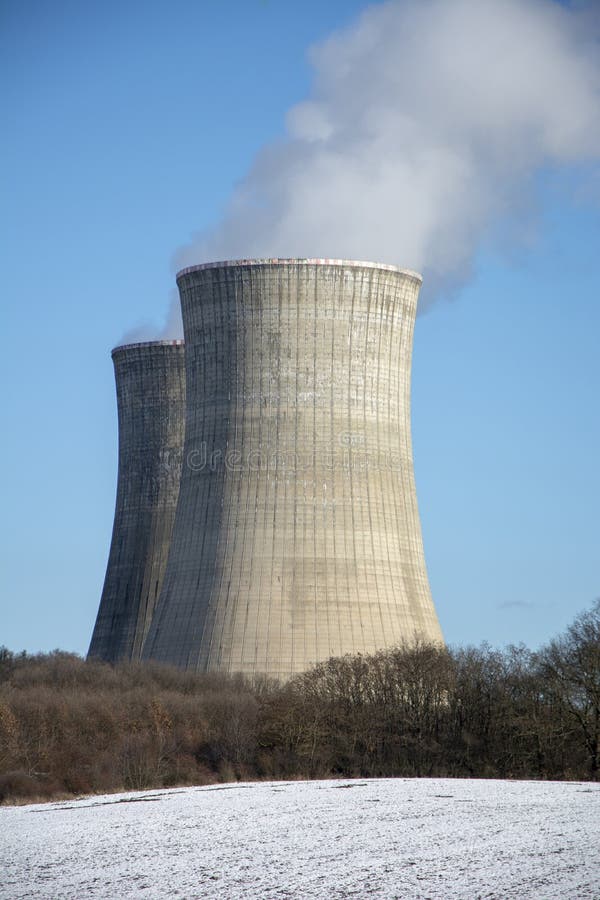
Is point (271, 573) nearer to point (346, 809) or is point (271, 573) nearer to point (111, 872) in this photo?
point (346, 809)

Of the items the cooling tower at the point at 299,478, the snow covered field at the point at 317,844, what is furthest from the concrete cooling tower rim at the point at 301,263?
the snow covered field at the point at 317,844

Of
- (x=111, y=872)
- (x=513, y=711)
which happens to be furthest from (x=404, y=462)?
(x=111, y=872)

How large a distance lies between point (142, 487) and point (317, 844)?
77.6 feet

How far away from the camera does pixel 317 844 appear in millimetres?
15469

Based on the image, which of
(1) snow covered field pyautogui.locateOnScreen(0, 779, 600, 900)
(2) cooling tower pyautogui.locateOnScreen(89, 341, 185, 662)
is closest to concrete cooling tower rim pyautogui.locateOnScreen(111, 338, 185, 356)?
(2) cooling tower pyautogui.locateOnScreen(89, 341, 185, 662)

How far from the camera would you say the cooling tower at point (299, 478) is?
30250 millimetres

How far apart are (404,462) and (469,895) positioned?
1916cm

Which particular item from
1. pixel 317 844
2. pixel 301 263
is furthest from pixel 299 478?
pixel 317 844

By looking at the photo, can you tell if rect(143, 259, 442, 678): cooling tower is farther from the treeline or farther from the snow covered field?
the snow covered field

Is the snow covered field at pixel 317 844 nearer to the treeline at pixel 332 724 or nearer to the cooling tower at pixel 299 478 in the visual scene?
the treeline at pixel 332 724

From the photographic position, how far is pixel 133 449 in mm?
38906


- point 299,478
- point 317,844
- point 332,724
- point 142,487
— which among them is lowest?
point 317,844

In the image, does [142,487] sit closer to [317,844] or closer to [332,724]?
[332,724]

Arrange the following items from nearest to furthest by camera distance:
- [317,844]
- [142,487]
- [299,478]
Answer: [317,844], [299,478], [142,487]
